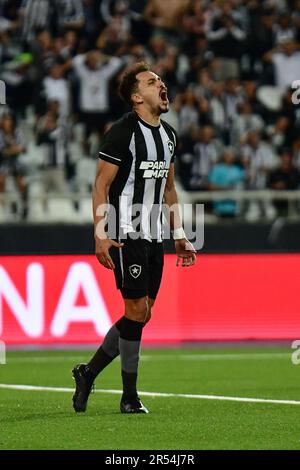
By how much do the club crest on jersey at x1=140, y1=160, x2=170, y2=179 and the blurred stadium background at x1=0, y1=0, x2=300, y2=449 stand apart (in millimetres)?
2408

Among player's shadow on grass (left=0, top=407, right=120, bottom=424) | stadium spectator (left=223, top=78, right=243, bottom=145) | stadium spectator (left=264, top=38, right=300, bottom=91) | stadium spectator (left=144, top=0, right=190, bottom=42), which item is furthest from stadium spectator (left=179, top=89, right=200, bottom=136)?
player's shadow on grass (left=0, top=407, right=120, bottom=424)

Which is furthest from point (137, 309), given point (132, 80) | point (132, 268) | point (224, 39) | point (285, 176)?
point (224, 39)

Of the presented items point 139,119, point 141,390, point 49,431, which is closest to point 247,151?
point 141,390

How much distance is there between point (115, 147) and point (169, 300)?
710cm

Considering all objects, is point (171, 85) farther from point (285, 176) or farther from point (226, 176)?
point (285, 176)

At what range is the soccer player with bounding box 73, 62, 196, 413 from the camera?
28.1 feet

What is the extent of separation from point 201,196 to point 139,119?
29.0 feet

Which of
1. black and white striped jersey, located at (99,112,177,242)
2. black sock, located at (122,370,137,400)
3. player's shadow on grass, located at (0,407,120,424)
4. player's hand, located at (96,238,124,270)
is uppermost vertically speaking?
black and white striped jersey, located at (99,112,177,242)

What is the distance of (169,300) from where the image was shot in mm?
15555

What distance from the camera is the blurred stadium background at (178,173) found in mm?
15102

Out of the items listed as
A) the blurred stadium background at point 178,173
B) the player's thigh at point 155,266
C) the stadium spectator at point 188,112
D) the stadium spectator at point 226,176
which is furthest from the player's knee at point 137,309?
the stadium spectator at point 188,112

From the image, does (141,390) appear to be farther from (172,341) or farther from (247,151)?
(247,151)

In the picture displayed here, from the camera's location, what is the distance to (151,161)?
8750mm

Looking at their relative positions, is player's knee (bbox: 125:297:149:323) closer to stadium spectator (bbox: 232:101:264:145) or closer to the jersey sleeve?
the jersey sleeve
